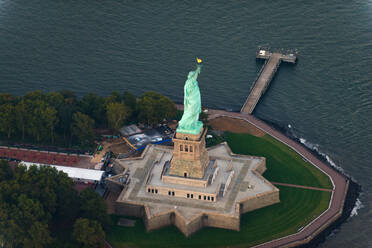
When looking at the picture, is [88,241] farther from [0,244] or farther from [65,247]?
[0,244]

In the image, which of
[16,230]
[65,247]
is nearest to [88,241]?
[65,247]

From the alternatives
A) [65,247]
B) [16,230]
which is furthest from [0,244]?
[65,247]

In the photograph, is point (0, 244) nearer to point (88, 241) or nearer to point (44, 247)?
point (44, 247)

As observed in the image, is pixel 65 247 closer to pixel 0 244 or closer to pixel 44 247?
pixel 44 247

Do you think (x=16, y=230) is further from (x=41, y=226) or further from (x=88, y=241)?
(x=88, y=241)

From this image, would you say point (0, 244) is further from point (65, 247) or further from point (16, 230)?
point (65, 247)

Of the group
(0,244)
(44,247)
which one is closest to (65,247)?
(44,247)
